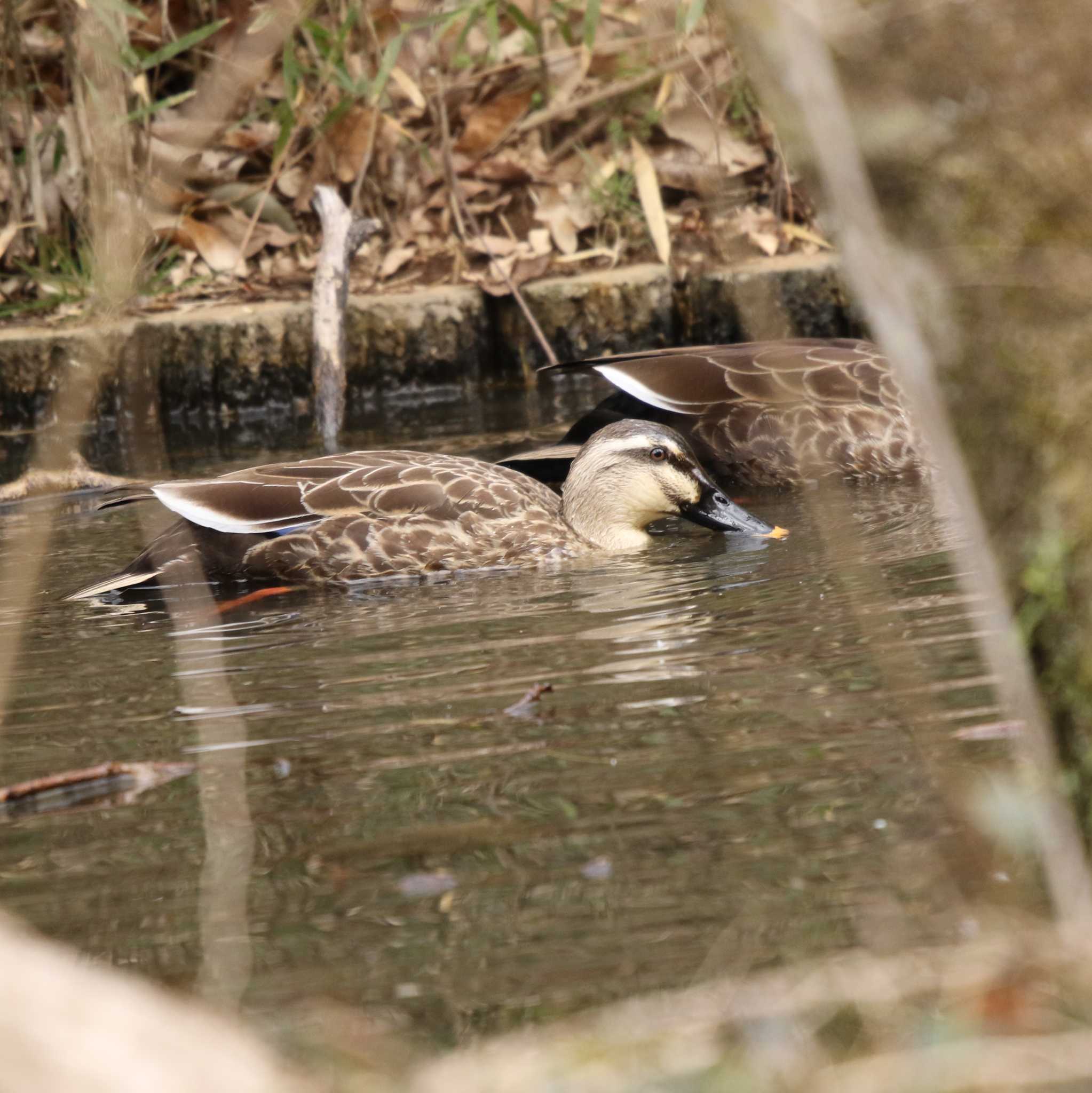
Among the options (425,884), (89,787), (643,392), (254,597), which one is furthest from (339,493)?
(425,884)

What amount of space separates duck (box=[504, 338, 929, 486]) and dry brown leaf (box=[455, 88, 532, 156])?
387cm

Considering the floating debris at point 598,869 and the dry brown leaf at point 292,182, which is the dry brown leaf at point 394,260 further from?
the floating debris at point 598,869

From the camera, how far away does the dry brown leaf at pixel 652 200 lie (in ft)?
32.1

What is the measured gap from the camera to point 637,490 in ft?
21.1

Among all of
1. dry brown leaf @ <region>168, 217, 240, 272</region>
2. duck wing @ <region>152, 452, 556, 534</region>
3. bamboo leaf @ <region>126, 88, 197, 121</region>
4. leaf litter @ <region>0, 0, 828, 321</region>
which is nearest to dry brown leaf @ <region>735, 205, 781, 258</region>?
leaf litter @ <region>0, 0, 828, 321</region>

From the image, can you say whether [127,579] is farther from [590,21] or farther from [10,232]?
[10,232]

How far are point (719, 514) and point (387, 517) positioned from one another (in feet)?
4.20

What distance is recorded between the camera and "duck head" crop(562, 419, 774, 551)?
6.35 metres

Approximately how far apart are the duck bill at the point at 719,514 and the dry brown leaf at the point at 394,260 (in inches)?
171

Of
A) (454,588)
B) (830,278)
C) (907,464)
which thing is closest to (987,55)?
(454,588)

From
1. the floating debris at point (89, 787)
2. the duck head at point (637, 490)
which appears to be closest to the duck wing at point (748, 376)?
the duck head at point (637, 490)

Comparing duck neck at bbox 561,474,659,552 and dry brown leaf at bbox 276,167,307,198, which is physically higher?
dry brown leaf at bbox 276,167,307,198

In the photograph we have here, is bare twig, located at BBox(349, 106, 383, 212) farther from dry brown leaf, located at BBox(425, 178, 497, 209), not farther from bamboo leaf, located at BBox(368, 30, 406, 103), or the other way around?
bamboo leaf, located at BBox(368, 30, 406, 103)

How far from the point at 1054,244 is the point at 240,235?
8743mm
